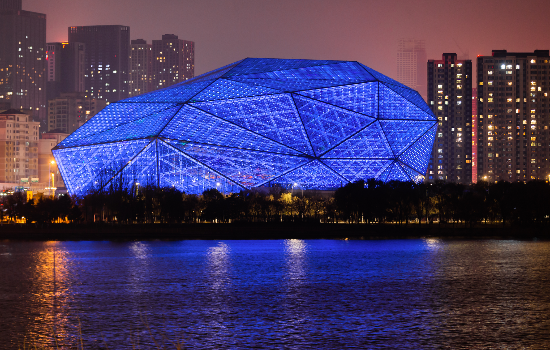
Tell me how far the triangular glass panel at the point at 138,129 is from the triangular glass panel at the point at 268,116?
4.70 metres

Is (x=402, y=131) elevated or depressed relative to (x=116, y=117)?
depressed

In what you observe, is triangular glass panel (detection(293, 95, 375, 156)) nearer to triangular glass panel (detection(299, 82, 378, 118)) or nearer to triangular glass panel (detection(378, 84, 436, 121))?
triangular glass panel (detection(299, 82, 378, 118))

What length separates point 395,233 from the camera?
87.9 m

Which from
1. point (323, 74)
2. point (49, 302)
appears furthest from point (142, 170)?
point (49, 302)

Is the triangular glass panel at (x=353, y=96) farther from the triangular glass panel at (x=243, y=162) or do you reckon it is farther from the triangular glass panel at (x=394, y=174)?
the triangular glass panel at (x=243, y=162)

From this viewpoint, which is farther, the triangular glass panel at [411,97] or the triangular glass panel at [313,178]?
the triangular glass panel at [411,97]

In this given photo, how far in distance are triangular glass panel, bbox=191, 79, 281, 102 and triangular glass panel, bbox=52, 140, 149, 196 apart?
40.3 feet

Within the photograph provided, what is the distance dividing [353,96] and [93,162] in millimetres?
39013

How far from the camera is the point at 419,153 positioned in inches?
4660

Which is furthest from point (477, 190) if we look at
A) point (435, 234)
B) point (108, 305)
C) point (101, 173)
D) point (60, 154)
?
point (108, 305)

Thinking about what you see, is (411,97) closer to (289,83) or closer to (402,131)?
(402,131)

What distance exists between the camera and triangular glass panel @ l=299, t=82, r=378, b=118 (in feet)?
361

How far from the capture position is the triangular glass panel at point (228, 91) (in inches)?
4208

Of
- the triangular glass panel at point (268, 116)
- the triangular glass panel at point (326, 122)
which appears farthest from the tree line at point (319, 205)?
the triangular glass panel at point (326, 122)
